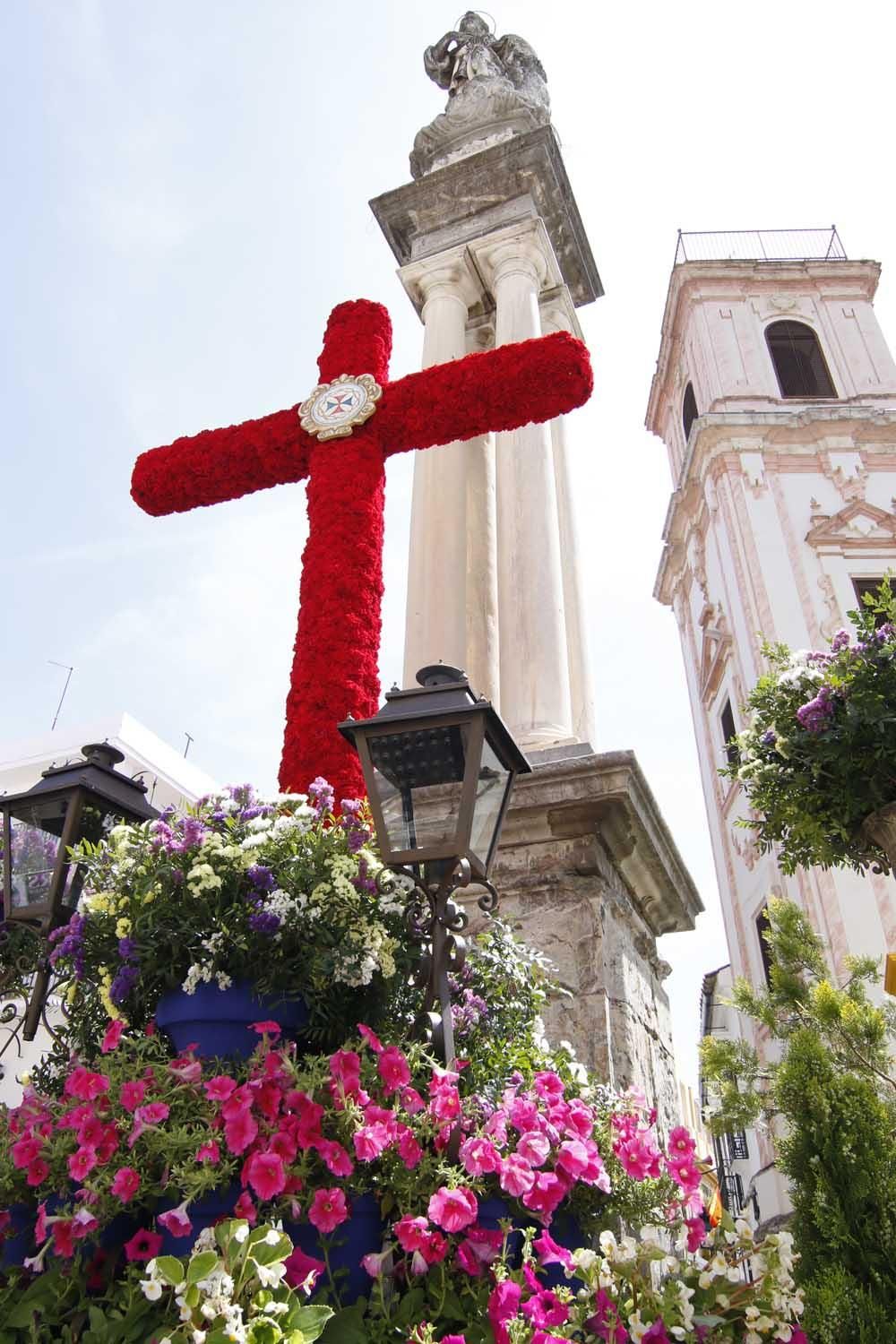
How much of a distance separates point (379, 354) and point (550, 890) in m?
3.56

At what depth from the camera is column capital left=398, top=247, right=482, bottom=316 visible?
26.3 feet

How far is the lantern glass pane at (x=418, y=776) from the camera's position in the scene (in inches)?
95.8

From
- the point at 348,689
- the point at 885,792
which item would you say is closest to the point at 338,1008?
the point at 348,689

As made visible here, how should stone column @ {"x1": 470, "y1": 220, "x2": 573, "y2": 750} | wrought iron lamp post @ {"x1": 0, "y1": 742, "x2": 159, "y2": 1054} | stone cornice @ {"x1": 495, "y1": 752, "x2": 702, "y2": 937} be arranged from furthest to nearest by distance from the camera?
1. stone column @ {"x1": 470, "y1": 220, "x2": 573, "y2": 750}
2. stone cornice @ {"x1": 495, "y1": 752, "x2": 702, "y2": 937}
3. wrought iron lamp post @ {"x1": 0, "y1": 742, "x2": 159, "y2": 1054}

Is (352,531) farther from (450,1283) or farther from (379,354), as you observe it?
(450,1283)

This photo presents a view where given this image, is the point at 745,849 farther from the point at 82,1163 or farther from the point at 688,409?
the point at 82,1163

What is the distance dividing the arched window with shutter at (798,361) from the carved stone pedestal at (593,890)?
17.0 m

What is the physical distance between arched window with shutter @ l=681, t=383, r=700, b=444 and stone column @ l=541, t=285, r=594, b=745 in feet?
42.5

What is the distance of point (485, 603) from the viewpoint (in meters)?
6.51

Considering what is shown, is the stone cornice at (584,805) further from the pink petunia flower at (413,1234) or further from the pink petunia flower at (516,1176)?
the pink petunia flower at (413,1234)

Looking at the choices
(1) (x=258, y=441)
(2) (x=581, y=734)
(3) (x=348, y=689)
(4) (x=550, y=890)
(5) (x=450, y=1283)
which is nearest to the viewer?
(5) (x=450, y=1283)

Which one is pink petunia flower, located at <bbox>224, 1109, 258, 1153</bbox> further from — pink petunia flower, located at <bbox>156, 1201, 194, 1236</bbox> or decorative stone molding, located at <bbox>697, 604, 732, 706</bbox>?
decorative stone molding, located at <bbox>697, 604, 732, 706</bbox>

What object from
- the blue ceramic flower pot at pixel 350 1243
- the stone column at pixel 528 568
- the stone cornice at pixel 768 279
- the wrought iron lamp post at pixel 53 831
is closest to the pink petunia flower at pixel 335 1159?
the blue ceramic flower pot at pixel 350 1243

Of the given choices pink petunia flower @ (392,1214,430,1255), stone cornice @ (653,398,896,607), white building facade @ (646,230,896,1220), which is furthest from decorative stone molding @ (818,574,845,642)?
pink petunia flower @ (392,1214,430,1255)
